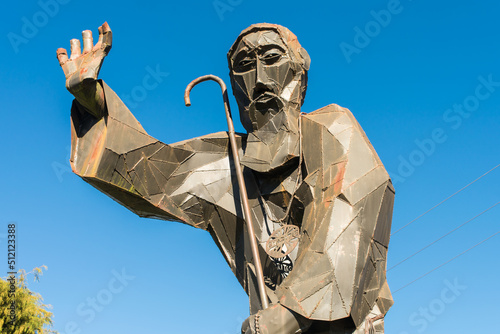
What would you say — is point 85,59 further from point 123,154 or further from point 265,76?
point 265,76

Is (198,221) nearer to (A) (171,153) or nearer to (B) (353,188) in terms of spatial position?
(A) (171,153)

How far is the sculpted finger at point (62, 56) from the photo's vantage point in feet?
29.3

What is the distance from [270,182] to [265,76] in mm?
1337

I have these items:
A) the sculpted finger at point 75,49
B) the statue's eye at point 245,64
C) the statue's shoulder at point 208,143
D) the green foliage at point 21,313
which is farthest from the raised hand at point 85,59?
the green foliage at point 21,313

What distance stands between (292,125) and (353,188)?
4.54 ft

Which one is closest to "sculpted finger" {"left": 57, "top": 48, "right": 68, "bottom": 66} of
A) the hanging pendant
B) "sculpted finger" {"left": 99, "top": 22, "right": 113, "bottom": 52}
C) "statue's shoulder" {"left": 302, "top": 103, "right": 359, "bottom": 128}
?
"sculpted finger" {"left": 99, "top": 22, "right": 113, "bottom": 52}

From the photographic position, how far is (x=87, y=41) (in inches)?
355

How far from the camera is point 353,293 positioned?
7.39m

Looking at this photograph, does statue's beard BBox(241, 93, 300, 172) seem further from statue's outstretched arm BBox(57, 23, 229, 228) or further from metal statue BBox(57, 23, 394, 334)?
statue's outstretched arm BBox(57, 23, 229, 228)

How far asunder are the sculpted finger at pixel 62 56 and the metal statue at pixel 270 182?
1cm

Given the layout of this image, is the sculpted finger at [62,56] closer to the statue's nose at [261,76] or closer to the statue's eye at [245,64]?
the statue's eye at [245,64]

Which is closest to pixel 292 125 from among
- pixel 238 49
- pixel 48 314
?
pixel 238 49

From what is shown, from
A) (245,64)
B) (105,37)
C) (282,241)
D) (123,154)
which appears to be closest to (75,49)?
(105,37)

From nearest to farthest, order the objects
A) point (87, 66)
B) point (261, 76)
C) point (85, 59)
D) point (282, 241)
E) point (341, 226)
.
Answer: point (341, 226)
point (282, 241)
point (87, 66)
point (85, 59)
point (261, 76)
